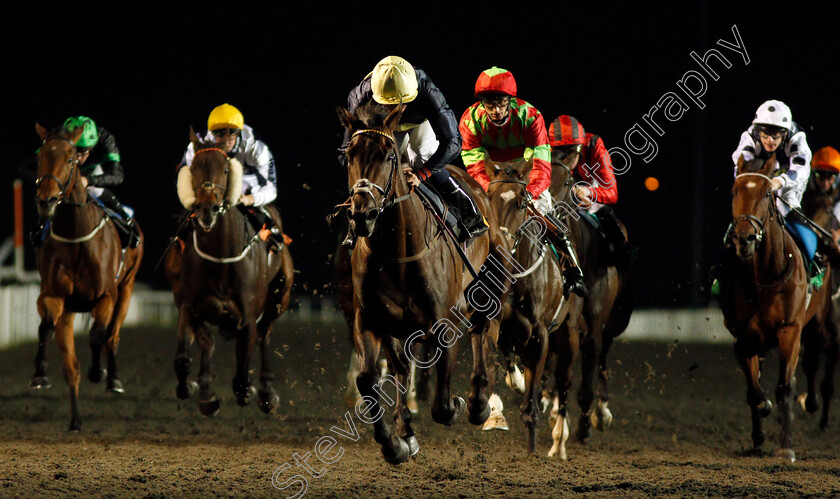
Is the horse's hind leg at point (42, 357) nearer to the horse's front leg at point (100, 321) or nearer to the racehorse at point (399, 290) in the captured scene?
the horse's front leg at point (100, 321)

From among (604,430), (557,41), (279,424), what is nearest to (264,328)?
(279,424)

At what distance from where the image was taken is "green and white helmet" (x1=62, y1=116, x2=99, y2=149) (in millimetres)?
8172

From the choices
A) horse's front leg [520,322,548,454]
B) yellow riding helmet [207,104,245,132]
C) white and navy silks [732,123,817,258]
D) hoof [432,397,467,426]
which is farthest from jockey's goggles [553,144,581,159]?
hoof [432,397,467,426]

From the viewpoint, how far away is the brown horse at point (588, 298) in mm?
7117

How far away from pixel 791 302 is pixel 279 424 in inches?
172

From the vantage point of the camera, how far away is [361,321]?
16.1 feet

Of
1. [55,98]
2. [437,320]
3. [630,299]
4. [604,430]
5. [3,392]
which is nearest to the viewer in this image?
[437,320]

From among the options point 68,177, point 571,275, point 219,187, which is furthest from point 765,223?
point 68,177

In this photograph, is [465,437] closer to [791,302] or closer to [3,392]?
[791,302]

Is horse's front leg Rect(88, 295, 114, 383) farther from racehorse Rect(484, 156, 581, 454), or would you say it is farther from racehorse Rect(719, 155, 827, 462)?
racehorse Rect(719, 155, 827, 462)

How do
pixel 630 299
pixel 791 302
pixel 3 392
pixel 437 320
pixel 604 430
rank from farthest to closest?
pixel 3 392 < pixel 630 299 < pixel 604 430 < pixel 791 302 < pixel 437 320

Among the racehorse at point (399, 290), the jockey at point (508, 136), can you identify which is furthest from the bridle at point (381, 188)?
the jockey at point (508, 136)

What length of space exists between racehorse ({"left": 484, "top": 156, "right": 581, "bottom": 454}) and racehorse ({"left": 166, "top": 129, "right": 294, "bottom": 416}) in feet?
7.15

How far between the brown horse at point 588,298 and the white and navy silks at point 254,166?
8.40 feet
